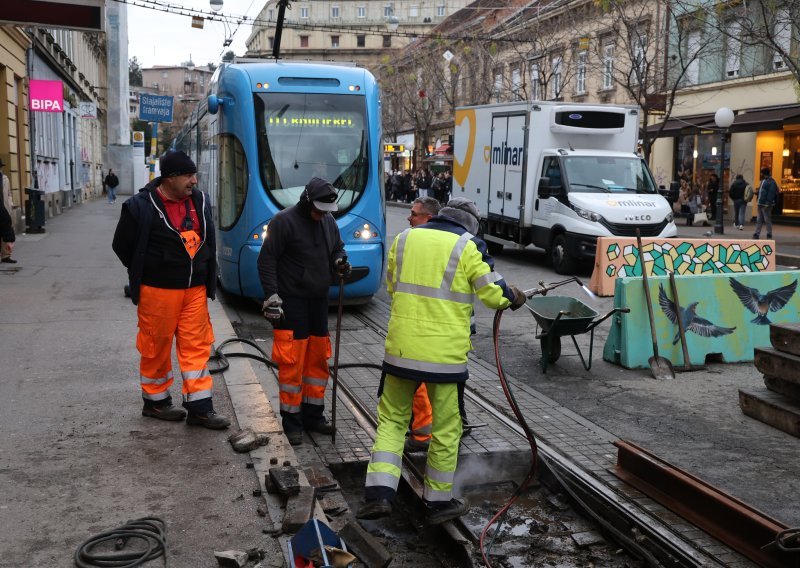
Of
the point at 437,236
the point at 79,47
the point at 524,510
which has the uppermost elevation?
the point at 79,47

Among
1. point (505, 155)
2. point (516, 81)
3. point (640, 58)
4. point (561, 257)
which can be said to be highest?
point (516, 81)

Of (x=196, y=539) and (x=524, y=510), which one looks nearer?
(x=196, y=539)

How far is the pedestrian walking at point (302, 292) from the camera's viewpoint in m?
5.96

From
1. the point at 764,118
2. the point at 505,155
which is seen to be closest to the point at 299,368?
the point at 505,155

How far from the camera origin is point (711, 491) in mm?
4875

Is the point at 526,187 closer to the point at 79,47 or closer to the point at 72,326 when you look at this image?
the point at 72,326

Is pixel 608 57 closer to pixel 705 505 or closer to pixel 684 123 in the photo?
pixel 684 123

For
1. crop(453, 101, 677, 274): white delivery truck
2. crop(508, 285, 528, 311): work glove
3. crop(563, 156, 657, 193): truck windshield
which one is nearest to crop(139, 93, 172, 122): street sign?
crop(453, 101, 677, 274): white delivery truck

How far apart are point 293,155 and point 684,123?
23046mm

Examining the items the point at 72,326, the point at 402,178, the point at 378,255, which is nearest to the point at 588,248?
the point at 378,255

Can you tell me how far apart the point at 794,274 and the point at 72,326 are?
7.67 meters

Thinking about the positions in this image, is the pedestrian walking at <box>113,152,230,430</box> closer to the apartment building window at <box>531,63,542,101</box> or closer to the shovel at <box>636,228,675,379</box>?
the shovel at <box>636,228,675,379</box>

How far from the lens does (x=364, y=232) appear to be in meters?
11.4

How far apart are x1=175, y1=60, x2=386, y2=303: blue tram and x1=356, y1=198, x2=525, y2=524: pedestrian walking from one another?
634 cm
